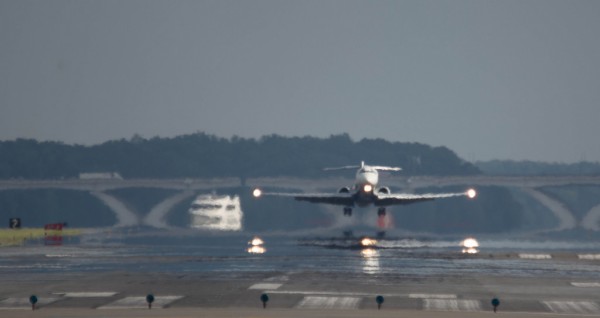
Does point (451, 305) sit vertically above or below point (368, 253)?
below

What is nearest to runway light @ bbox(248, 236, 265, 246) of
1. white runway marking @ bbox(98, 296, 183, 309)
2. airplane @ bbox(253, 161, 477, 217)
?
airplane @ bbox(253, 161, 477, 217)

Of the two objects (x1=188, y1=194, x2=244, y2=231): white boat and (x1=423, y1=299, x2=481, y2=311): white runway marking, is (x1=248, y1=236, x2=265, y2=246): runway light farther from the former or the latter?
(x1=423, y1=299, x2=481, y2=311): white runway marking

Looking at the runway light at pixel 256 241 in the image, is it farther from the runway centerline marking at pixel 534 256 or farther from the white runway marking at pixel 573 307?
the white runway marking at pixel 573 307

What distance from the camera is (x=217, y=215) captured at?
461 ft

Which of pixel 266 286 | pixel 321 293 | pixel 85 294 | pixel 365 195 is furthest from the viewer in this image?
pixel 365 195

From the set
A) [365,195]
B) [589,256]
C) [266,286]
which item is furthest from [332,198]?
[266,286]

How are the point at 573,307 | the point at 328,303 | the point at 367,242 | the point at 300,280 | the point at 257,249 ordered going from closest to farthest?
1. the point at 573,307
2. the point at 328,303
3. the point at 300,280
4. the point at 257,249
5. the point at 367,242

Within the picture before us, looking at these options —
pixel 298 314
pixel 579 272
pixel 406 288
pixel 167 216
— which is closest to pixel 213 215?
pixel 167 216

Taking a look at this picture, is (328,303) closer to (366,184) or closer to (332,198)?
(366,184)

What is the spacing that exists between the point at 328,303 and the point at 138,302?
840cm

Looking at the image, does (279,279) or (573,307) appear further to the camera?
(279,279)

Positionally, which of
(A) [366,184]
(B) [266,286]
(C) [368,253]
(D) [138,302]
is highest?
(A) [366,184]

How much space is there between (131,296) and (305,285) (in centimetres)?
986

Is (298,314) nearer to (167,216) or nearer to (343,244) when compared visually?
(343,244)
